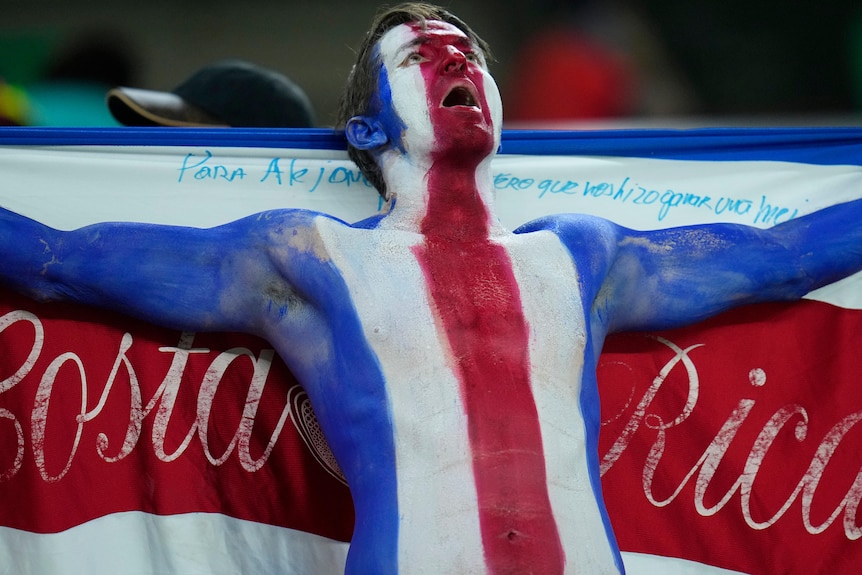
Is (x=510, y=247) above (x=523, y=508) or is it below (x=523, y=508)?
above

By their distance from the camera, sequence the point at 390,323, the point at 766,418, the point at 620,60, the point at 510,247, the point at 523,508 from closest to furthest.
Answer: the point at 523,508
the point at 390,323
the point at 510,247
the point at 766,418
the point at 620,60

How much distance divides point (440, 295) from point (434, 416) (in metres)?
0.22

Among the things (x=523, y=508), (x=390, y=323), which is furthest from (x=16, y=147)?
(x=523, y=508)

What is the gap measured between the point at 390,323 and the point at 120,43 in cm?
452

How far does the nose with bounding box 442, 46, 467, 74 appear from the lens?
7.09 ft

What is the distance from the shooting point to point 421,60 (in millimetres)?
2182

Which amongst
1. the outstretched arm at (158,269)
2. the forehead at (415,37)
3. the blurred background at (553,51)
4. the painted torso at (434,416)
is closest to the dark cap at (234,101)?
the forehead at (415,37)

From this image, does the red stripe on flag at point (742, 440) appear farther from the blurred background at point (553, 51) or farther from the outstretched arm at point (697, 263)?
the blurred background at point (553, 51)

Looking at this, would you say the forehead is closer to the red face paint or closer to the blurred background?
the red face paint

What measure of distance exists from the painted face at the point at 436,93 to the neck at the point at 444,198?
0.03m

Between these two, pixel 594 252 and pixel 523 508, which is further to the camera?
pixel 594 252

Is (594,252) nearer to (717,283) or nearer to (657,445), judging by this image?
(717,283)

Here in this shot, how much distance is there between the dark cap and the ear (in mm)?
708

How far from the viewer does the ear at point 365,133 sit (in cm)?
219
